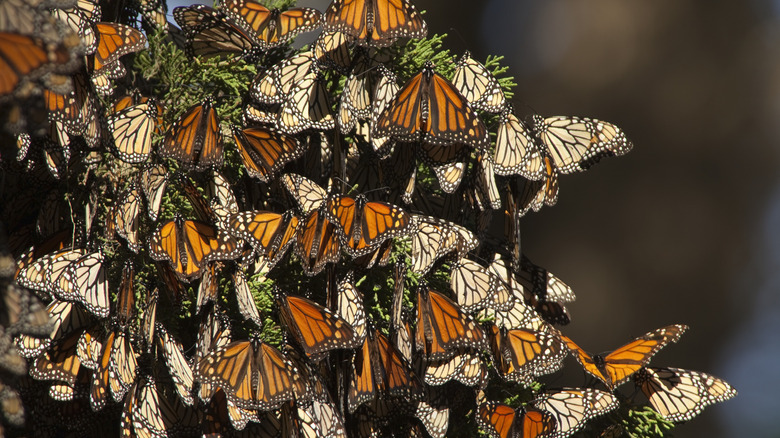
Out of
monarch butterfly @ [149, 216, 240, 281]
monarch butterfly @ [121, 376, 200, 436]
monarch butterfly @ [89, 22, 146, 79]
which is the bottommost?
monarch butterfly @ [121, 376, 200, 436]

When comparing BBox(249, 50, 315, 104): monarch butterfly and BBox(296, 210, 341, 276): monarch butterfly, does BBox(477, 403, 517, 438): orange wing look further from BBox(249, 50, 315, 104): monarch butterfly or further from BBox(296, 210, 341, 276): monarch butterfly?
BBox(249, 50, 315, 104): monarch butterfly

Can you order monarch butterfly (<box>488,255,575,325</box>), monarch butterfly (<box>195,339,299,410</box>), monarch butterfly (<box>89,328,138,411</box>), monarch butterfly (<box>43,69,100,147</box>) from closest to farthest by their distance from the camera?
monarch butterfly (<box>43,69,100,147</box>) → monarch butterfly (<box>195,339,299,410</box>) → monarch butterfly (<box>89,328,138,411</box>) → monarch butterfly (<box>488,255,575,325</box>)

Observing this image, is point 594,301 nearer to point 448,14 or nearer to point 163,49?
point 448,14

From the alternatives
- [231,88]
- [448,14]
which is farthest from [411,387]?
[448,14]

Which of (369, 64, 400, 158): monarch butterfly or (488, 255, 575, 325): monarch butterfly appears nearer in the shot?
(369, 64, 400, 158): monarch butterfly

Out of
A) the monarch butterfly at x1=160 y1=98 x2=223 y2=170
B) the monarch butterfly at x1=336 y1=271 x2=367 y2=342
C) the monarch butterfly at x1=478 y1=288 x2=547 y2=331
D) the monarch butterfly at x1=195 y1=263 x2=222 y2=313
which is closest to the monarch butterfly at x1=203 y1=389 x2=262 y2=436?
the monarch butterfly at x1=195 y1=263 x2=222 y2=313

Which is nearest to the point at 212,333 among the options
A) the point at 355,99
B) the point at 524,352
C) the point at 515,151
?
the point at 355,99
